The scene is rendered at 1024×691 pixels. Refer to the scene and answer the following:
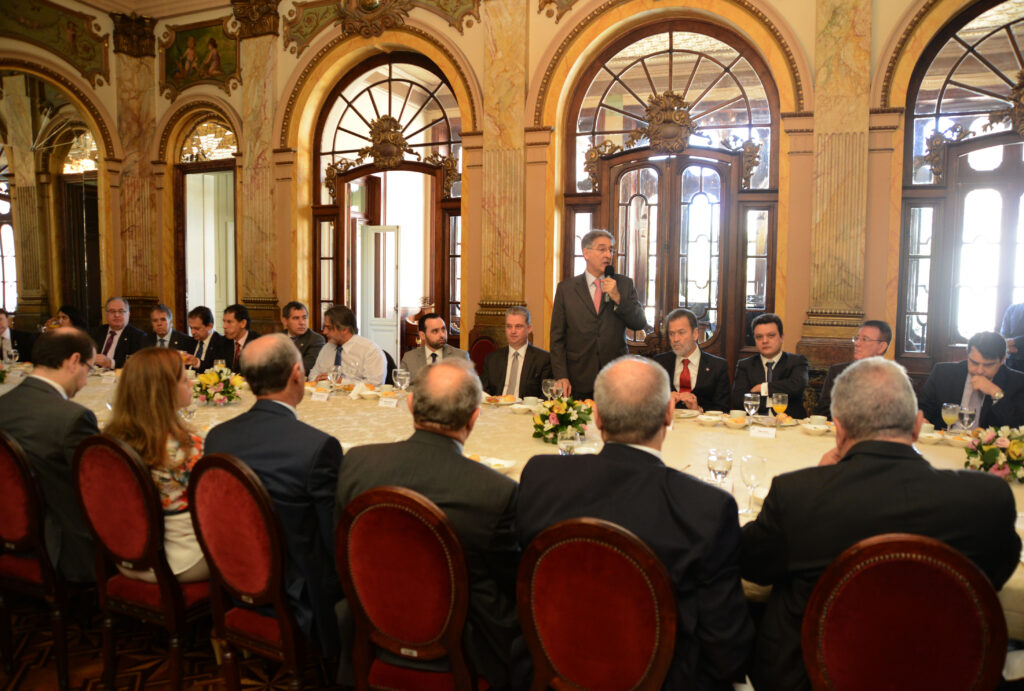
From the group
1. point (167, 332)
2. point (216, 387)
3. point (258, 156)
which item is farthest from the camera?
point (258, 156)

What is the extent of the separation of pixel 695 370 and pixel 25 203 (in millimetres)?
10720

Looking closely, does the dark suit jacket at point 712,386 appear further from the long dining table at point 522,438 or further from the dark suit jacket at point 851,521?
the dark suit jacket at point 851,521

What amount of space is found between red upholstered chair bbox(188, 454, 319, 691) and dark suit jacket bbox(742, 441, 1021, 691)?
4.06ft

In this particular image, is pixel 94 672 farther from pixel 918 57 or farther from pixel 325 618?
pixel 918 57

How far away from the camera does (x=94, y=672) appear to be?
2.72m

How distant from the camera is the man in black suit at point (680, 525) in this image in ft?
5.23

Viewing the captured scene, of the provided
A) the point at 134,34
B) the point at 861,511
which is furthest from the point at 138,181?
the point at 861,511

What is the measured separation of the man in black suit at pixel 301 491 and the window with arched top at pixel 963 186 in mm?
5515

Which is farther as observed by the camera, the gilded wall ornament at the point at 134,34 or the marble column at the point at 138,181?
the marble column at the point at 138,181

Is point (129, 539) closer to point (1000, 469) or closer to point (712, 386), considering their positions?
point (1000, 469)

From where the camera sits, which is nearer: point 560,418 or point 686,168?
point 560,418

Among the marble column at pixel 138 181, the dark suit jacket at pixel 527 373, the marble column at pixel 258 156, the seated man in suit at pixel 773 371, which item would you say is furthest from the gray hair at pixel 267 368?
the marble column at pixel 138 181

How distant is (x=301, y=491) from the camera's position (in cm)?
207

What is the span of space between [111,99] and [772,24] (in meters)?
7.77
